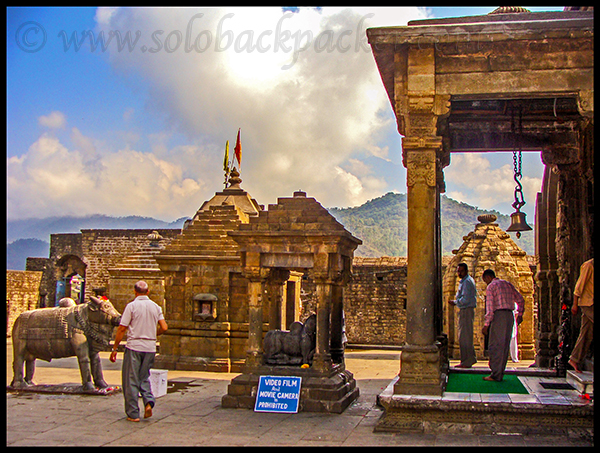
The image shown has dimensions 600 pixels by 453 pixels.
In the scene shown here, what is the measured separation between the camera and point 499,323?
26.8 feet

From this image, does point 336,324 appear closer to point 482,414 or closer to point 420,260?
point 420,260

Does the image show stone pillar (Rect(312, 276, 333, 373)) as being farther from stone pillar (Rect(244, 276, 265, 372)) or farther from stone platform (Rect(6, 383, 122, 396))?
stone platform (Rect(6, 383, 122, 396))

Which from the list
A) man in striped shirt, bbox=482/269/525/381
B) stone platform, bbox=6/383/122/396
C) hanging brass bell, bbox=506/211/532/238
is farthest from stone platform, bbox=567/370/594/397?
stone platform, bbox=6/383/122/396

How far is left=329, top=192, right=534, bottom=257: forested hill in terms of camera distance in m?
117

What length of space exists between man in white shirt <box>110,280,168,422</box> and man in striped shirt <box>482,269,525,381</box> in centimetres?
445

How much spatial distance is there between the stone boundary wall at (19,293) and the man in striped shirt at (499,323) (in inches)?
848

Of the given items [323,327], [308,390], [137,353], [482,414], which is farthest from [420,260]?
[137,353]

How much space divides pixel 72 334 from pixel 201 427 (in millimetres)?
3127

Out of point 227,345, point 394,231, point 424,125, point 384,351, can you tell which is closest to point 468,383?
point 424,125

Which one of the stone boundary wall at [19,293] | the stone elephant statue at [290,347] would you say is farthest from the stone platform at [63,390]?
the stone boundary wall at [19,293]

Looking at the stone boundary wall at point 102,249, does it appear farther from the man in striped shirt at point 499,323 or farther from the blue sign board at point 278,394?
the man in striped shirt at point 499,323

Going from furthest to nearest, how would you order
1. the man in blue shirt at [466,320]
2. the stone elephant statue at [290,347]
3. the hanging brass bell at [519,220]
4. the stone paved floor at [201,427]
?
the hanging brass bell at [519,220]
the man in blue shirt at [466,320]
the stone elephant statue at [290,347]
the stone paved floor at [201,427]

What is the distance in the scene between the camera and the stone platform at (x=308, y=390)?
8.12m
